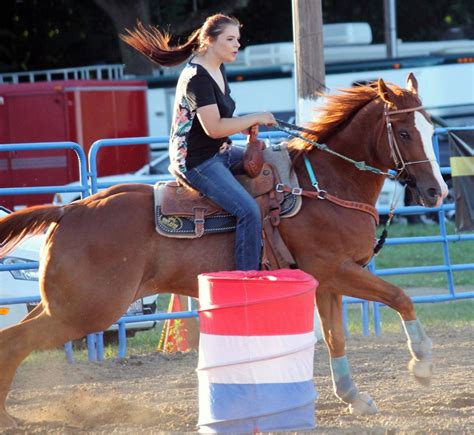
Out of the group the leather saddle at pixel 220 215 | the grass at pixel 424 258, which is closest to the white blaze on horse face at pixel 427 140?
the leather saddle at pixel 220 215

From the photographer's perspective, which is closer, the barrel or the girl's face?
the barrel

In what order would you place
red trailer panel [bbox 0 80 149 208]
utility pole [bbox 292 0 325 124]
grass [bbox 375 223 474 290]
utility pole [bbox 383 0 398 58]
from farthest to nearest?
utility pole [bbox 383 0 398 58], red trailer panel [bbox 0 80 149 208], grass [bbox 375 223 474 290], utility pole [bbox 292 0 325 124]

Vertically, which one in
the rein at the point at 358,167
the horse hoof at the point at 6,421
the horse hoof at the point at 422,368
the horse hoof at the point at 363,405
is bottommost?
the horse hoof at the point at 363,405

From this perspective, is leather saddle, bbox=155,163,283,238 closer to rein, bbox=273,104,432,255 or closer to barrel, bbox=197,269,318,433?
rein, bbox=273,104,432,255

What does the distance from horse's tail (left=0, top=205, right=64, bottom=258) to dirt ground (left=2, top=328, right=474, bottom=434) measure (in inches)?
44.5

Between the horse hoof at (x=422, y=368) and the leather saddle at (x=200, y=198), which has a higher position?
the leather saddle at (x=200, y=198)

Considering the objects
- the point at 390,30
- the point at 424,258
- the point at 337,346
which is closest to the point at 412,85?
the point at 337,346

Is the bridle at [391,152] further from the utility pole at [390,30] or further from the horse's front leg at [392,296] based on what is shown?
the utility pole at [390,30]

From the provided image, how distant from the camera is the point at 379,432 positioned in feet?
18.6

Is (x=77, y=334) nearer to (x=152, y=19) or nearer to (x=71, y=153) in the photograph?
(x=71, y=153)

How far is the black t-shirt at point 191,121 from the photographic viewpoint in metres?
6.06

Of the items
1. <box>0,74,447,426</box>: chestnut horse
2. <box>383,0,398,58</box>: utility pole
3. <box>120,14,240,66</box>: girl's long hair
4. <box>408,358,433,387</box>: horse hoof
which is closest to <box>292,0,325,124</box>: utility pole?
<box>0,74,447,426</box>: chestnut horse

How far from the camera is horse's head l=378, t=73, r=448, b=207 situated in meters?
6.20

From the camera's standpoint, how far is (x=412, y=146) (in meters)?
6.25
